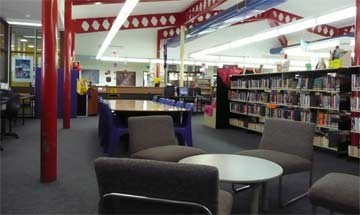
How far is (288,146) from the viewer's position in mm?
3371

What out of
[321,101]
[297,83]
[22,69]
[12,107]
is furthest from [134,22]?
[321,101]

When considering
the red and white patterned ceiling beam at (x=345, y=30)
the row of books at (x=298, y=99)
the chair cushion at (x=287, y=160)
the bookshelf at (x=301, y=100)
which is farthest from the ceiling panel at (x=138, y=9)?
the chair cushion at (x=287, y=160)

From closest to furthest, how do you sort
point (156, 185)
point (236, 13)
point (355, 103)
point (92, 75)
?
point (156, 185)
point (355, 103)
point (236, 13)
point (92, 75)

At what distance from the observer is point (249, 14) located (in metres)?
8.34

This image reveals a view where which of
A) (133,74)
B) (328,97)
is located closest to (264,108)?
(328,97)

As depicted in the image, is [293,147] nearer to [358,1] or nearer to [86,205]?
[86,205]

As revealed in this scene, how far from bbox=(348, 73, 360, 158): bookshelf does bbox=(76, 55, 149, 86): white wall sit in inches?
584

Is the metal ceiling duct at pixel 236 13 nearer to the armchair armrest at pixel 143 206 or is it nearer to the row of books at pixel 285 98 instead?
the row of books at pixel 285 98

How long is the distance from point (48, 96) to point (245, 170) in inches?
96.9

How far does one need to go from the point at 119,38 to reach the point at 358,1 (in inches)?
499

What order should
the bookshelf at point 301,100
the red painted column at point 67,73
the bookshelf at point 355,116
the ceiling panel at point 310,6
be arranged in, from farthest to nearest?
the ceiling panel at point 310,6, the red painted column at point 67,73, the bookshelf at point 301,100, the bookshelf at point 355,116

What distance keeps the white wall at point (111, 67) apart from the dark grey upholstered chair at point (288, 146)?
15689 mm

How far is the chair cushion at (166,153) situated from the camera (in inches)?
121

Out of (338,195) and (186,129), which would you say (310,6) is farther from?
(338,195)
